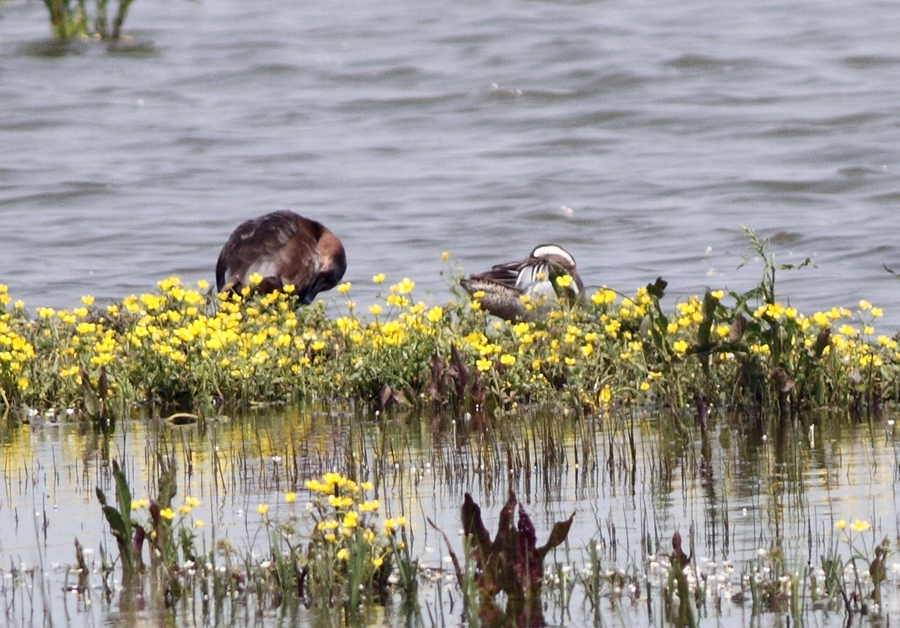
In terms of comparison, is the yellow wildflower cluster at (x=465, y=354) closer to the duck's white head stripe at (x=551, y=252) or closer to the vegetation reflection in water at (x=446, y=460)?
the vegetation reflection in water at (x=446, y=460)

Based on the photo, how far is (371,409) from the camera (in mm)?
8273

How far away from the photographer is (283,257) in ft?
40.4

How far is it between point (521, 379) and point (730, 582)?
3358 mm

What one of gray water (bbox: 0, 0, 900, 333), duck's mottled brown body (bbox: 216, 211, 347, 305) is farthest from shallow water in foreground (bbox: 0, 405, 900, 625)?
gray water (bbox: 0, 0, 900, 333)

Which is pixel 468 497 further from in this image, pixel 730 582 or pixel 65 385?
pixel 65 385

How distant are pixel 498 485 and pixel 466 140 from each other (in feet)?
53.6

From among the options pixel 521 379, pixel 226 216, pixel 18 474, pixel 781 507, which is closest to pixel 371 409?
pixel 521 379

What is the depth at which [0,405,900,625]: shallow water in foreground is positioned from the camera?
Answer: 16.3ft

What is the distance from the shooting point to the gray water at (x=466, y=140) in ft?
52.5

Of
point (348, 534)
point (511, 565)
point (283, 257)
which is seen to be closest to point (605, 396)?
point (511, 565)

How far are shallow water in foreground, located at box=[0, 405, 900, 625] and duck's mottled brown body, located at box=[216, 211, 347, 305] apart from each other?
3.96m

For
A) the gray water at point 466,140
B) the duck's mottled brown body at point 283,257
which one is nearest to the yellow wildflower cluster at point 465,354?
the duck's mottled brown body at point 283,257

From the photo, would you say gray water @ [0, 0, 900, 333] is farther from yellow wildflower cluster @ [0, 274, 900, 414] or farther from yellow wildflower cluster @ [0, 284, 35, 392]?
yellow wildflower cluster @ [0, 284, 35, 392]

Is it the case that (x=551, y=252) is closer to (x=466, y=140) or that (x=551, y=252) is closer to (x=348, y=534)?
(x=348, y=534)
